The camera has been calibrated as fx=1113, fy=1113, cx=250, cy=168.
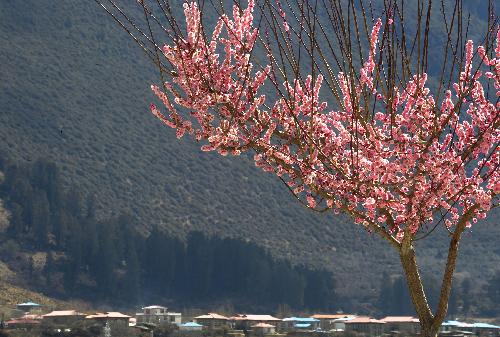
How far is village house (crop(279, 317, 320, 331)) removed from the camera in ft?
327

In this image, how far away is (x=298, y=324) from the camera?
333 ft

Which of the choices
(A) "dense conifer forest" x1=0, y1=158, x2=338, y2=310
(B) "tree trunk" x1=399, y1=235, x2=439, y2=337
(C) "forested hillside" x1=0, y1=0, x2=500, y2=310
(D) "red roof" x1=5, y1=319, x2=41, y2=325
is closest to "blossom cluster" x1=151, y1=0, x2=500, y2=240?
(B) "tree trunk" x1=399, y1=235, x2=439, y2=337

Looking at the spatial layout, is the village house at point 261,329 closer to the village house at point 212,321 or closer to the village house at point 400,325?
the village house at point 212,321

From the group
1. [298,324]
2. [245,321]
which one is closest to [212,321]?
[245,321]

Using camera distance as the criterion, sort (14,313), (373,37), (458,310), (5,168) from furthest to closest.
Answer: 1. (5,168)
2. (458,310)
3. (14,313)
4. (373,37)

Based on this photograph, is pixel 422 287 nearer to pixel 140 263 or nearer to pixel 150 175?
pixel 150 175

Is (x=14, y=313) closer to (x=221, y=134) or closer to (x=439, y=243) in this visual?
(x=439, y=243)

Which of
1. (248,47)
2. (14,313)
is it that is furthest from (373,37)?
(14,313)

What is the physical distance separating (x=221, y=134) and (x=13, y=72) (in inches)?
5337

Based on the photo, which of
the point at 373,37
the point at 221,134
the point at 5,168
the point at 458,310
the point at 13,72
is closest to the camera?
the point at 221,134

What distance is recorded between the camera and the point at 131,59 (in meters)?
147

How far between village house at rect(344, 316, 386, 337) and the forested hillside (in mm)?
24412

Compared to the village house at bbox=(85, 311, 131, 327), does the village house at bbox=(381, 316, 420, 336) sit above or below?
above

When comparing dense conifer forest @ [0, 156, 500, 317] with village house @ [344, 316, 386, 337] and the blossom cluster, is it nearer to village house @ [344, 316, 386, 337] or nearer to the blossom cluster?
village house @ [344, 316, 386, 337]
